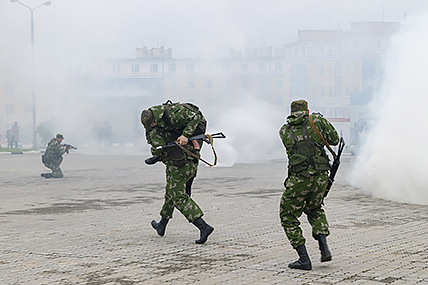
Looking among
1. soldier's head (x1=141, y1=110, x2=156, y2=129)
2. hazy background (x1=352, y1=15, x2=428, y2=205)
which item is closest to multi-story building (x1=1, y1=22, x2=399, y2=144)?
hazy background (x1=352, y1=15, x2=428, y2=205)

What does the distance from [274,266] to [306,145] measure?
1.12m

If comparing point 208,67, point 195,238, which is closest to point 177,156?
point 195,238

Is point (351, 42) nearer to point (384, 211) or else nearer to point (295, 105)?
point (384, 211)

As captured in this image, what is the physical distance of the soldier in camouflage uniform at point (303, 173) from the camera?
562 centimetres

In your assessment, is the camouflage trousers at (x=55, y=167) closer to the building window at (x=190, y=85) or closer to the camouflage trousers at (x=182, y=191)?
the camouflage trousers at (x=182, y=191)

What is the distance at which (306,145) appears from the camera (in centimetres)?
565

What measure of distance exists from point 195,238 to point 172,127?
130 cm

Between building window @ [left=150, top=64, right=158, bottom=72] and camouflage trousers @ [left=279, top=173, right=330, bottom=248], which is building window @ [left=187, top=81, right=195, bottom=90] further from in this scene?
camouflage trousers @ [left=279, top=173, right=330, bottom=248]

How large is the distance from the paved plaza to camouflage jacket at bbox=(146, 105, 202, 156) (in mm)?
1105

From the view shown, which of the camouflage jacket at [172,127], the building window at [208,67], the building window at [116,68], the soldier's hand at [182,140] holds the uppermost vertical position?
the building window at [116,68]

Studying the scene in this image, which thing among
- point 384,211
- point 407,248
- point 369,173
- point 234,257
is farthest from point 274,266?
point 369,173

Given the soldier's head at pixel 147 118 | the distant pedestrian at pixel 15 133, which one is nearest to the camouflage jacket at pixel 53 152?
the soldier's head at pixel 147 118

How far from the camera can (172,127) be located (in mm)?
7285

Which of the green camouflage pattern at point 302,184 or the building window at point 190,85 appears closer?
the green camouflage pattern at point 302,184
